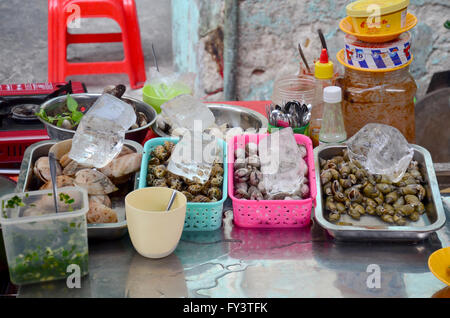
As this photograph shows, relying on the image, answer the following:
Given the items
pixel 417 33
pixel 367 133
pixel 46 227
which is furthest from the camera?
pixel 417 33

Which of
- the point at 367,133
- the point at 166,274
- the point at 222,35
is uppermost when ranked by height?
the point at 222,35

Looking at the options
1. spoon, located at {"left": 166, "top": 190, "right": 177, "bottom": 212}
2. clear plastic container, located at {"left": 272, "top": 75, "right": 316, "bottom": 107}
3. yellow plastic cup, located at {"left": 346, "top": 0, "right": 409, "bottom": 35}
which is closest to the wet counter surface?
spoon, located at {"left": 166, "top": 190, "right": 177, "bottom": 212}

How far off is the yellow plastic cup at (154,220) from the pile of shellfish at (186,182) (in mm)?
87

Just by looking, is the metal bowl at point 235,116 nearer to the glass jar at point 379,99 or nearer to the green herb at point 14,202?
the glass jar at point 379,99

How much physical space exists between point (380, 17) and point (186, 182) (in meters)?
0.75

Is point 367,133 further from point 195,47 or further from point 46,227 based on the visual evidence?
point 195,47

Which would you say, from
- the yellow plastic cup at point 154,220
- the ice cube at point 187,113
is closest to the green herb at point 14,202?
the yellow plastic cup at point 154,220

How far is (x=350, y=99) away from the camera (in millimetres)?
1700

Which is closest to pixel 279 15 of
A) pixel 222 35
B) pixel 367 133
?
pixel 222 35

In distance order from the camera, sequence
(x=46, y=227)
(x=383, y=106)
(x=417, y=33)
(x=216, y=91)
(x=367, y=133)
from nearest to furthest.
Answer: (x=46, y=227) < (x=367, y=133) < (x=383, y=106) < (x=417, y=33) < (x=216, y=91)

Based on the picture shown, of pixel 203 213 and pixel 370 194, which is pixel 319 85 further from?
pixel 203 213

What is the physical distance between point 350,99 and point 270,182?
49cm

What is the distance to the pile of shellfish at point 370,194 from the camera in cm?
139

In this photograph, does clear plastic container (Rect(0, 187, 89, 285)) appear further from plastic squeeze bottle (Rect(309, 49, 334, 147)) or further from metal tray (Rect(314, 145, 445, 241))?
plastic squeeze bottle (Rect(309, 49, 334, 147))
